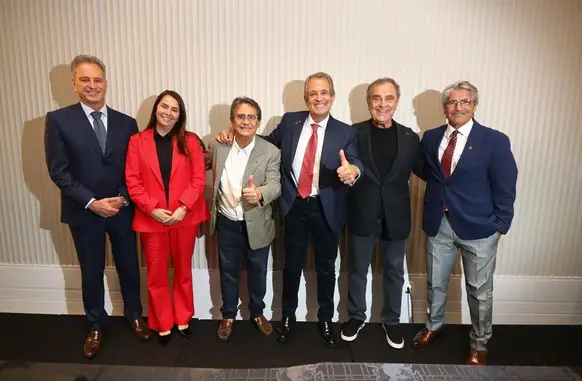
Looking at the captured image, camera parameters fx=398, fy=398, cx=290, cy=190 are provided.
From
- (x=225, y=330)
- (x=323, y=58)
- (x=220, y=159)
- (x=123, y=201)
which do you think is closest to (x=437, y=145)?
(x=323, y=58)

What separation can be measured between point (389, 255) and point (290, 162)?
91 cm

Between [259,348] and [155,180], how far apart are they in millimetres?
1342

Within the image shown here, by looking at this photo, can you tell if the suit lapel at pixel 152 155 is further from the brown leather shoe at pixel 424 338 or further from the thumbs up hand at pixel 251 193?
the brown leather shoe at pixel 424 338

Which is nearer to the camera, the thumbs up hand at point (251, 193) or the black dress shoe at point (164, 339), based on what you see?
the thumbs up hand at point (251, 193)

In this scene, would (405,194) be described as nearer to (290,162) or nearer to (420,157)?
(420,157)

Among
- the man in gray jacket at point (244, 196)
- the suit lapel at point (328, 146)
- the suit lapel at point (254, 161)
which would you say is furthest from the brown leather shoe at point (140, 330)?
the suit lapel at point (328, 146)

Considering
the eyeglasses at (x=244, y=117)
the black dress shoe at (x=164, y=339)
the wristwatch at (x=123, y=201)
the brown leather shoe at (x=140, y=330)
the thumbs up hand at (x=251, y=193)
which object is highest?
the eyeglasses at (x=244, y=117)

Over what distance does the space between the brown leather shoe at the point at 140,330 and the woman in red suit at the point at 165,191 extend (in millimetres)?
123

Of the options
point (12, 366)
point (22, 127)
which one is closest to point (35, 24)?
point (22, 127)

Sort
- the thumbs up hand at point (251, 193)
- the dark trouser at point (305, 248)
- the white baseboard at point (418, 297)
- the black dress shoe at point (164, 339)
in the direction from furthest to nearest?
the white baseboard at point (418, 297) < the black dress shoe at point (164, 339) < the dark trouser at point (305, 248) < the thumbs up hand at point (251, 193)

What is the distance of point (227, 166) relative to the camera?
8.48ft

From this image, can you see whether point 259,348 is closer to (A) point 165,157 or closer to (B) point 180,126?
(A) point 165,157

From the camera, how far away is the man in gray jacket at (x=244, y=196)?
248 cm

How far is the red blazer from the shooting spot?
2.48 meters
